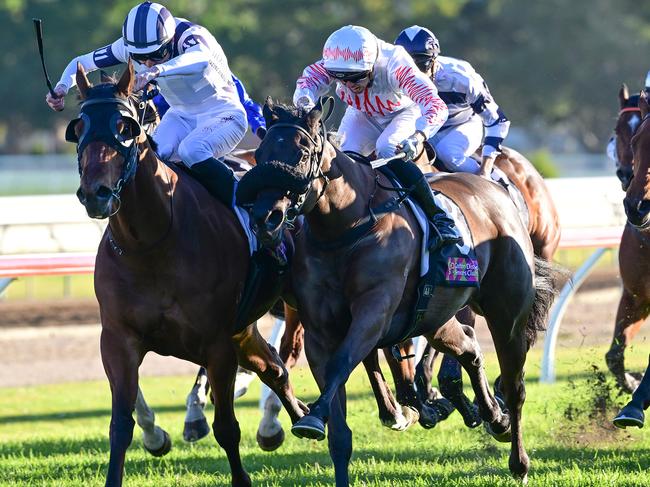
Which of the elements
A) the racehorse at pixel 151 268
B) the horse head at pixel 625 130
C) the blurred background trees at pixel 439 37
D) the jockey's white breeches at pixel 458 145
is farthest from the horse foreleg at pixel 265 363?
the blurred background trees at pixel 439 37

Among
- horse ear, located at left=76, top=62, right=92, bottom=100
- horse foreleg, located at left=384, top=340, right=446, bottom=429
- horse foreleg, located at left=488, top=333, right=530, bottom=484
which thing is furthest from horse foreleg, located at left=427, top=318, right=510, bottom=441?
horse ear, located at left=76, top=62, right=92, bottom=100

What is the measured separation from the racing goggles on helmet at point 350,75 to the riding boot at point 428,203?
47 centimetres

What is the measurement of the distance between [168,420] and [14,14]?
30766 millimetres

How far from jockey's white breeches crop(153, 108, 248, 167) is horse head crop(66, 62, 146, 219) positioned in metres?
0.84

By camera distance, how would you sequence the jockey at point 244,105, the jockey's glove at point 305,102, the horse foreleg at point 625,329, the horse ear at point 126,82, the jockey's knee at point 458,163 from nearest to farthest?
the horse ear at point 126,82 < the jockey's glove at point 305,102 < the jockey at point 244,105 < the horse foreleg at point 625,329 < the jockey's knee at point 458,163

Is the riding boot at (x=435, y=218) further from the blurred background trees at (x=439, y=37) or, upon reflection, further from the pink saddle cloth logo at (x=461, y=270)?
the blurred background trees at (x=439, y=37)

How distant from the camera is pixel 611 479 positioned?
5812mm

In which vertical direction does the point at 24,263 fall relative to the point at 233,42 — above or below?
below

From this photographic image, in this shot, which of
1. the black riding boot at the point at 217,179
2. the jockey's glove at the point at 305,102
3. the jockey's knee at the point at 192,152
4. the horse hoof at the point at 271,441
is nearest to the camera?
the jockey's glove at the point at 305,102

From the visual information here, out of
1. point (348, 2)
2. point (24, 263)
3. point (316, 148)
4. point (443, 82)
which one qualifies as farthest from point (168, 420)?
point (348, 2)

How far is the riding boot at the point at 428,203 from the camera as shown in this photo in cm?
582

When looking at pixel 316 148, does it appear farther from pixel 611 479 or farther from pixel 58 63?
pixel 58 63

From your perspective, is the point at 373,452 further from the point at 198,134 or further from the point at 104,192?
the point at 104,192

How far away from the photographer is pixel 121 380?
550 centimetres
